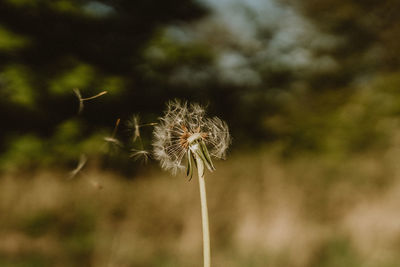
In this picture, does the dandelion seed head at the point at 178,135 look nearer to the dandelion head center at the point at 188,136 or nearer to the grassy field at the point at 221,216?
the dandelion head center at the point at 188,136

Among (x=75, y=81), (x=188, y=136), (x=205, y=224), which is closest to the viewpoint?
(x=205, y=224)

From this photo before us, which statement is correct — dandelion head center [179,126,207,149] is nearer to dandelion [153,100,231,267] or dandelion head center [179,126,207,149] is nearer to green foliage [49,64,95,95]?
dandelion [153,100,231,267]

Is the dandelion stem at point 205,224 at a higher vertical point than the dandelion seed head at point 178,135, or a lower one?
lower

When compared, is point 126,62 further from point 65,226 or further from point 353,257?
point 353,257

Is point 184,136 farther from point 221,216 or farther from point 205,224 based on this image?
point 221,216

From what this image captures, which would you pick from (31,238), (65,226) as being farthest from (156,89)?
(31,238)

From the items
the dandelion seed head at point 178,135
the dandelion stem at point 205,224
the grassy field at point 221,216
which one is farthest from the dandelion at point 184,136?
the grassy field at point 221,216

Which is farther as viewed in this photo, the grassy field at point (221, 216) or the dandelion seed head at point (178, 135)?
the grassy field at point (221, 216)

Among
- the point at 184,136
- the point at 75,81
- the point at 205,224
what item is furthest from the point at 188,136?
the point at 75,81
